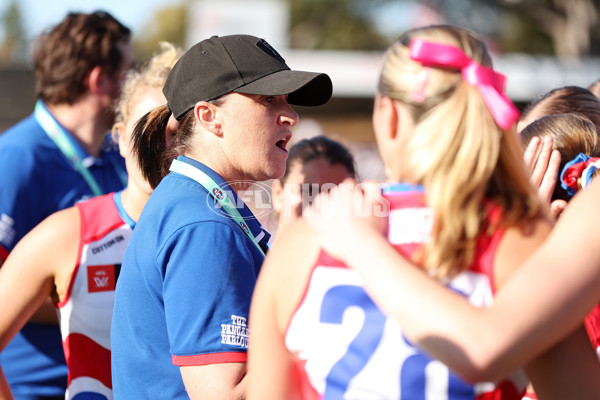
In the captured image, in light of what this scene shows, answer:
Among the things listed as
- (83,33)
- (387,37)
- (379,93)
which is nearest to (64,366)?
(83,33)

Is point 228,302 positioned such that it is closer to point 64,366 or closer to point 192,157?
point 192,157

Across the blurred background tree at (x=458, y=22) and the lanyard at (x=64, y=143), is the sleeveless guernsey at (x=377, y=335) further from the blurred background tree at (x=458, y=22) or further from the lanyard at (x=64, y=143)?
the blurred background tree at (x=458, y=22)

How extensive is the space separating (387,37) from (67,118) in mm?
43308

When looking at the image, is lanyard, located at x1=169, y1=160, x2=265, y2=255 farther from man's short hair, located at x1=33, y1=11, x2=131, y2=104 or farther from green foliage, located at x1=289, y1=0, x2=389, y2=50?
green foliage, located at x1=289, y1=0, x2=389, y2=50

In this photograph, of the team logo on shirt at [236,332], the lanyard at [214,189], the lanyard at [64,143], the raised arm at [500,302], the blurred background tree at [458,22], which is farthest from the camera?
the blurred background tree at [458,22]

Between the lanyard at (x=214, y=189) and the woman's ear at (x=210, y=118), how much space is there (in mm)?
164

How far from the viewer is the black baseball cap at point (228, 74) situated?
2215 millimetres

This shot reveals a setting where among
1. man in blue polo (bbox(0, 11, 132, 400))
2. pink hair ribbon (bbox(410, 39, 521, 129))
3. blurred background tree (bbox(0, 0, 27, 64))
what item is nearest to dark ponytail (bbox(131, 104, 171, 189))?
man in blue polo (bbox(0, 11, 132, 400))

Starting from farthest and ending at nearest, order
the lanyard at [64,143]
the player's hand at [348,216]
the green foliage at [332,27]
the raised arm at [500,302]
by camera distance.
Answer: the green foliage at [332,27] → the lanyard at [64,143] → the player's hand at [348,216] → the raised arm at [500,302]

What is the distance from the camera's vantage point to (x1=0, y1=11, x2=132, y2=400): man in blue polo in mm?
3137

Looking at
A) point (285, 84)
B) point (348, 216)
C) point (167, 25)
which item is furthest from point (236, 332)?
point (167, 25)

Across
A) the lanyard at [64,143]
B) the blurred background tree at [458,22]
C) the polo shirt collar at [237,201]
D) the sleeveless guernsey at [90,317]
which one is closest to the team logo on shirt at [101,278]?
the sleeveless guernsey at [90,317]

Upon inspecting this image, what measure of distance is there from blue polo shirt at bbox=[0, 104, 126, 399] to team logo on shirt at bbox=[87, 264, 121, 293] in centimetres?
74

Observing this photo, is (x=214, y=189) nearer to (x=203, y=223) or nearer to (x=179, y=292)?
(x=203, y=223)
